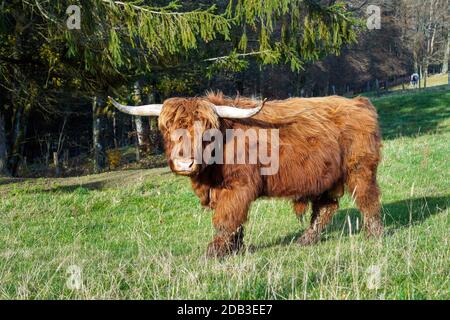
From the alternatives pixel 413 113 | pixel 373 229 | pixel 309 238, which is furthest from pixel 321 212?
pixel 413 113

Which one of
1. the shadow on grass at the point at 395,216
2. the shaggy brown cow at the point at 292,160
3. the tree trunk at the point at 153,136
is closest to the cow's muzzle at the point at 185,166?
the shaggy brown cow at the point at 292,160

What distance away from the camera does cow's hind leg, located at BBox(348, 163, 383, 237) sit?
6.62 m

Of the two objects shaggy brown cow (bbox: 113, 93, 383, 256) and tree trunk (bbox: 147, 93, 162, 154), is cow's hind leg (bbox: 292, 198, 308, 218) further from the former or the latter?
tree trunk (bbox: 147, 93, 162, 154)

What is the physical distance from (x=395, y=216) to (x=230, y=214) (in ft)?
10.3

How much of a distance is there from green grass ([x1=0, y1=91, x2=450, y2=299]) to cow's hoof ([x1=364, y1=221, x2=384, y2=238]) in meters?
0.15

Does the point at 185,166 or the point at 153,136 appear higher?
the point at 185,166

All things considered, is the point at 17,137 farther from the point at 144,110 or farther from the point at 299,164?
the point at 299,164

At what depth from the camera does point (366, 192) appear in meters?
6.67

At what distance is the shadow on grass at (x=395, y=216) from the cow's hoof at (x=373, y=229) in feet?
0.36

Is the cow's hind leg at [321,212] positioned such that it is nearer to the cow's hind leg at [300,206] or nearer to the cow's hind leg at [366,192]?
the cow's hind leg at [300,206]

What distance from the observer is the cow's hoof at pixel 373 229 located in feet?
20.6

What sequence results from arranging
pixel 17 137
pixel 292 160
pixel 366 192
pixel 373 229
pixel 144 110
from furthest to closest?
pixel 17 137 → pixel 366 192 → pixel 373 229 → pixel 292 160 → pixel 144 110

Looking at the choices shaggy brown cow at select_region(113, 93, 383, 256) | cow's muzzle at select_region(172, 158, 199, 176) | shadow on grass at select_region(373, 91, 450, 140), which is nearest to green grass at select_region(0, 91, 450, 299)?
shaggy brown cow at select_region(113, 93, 383, 256)
